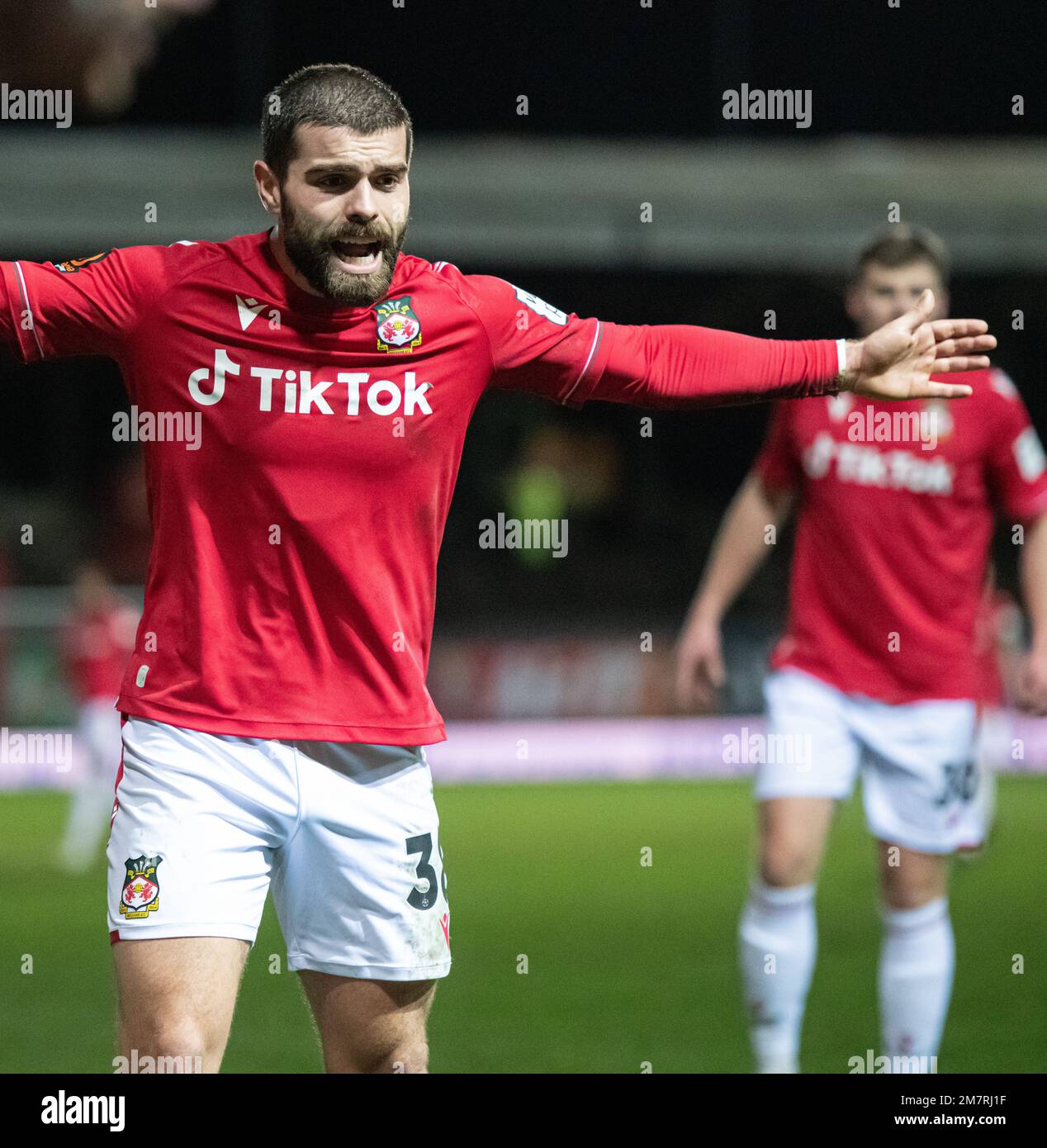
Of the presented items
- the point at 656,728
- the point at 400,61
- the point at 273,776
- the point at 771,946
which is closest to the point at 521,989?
the point at 771,946

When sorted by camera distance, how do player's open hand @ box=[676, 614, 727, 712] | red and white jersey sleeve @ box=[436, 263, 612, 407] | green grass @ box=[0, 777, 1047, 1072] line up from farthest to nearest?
green grass @ box=[0, 777, 1047, 1072], player's open hand @ box=[676, 614, 727, 712], red and white jersey sleeve @ box=[436, 263, 612, 407]

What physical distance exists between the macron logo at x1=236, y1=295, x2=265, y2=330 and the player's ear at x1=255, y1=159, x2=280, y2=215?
0.59ft

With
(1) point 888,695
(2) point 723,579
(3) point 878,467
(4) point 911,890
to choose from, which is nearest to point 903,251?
(3) point 878,467

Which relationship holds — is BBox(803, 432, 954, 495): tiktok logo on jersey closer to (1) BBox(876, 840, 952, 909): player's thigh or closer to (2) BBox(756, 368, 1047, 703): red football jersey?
(2) BBox(756, 368, 1047, 703): red football jersey

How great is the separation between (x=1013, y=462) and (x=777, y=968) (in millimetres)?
1514

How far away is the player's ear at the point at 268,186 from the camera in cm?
328

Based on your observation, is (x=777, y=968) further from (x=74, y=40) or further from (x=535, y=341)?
(x=74, y=40)

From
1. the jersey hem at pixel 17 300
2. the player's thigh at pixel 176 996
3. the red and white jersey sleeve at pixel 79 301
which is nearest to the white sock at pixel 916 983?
the player's thigh at pixel 176 996

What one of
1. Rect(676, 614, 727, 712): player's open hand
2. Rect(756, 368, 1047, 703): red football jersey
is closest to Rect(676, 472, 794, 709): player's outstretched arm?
Rect(676, 614, 727, 712): player's open hand

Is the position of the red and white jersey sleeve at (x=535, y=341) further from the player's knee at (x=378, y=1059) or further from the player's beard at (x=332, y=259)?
the player's knee at (x=378, y=1059)

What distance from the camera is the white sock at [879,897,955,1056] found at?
4625 millimetres

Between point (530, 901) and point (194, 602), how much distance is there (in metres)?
5.83

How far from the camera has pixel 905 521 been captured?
4875 mm

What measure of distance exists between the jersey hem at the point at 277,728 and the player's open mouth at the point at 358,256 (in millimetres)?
821
